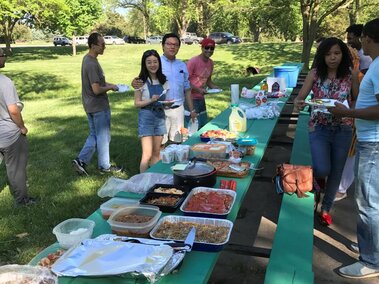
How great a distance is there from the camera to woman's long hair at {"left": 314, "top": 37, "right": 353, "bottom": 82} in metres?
3.48

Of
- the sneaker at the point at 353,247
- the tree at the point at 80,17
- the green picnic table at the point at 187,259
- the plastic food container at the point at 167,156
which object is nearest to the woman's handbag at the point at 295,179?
the green picnic table at the point at 187,259

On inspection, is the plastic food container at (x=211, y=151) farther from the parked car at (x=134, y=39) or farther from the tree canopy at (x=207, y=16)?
the parked car at (x=134, y=39)

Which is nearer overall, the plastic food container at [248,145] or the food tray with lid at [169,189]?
the food tray with lid at [169,189]

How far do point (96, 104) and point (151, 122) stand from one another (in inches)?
46.6

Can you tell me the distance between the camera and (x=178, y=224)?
6.90ft

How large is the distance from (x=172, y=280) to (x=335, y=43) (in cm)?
271

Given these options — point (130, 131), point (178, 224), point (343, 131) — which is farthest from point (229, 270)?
point (130, 131)

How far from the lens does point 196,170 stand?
8.96 ft

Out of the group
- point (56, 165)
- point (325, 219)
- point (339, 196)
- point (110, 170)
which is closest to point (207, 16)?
point (56, 165)

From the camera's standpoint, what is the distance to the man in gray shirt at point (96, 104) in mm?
4836

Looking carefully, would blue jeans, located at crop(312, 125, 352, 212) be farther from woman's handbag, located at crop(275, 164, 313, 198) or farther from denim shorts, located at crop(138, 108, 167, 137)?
denim shorts, located at crop(138, 108, 167, 137)

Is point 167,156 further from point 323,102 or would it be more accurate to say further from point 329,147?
point 329,147

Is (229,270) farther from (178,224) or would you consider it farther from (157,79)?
(157,79)

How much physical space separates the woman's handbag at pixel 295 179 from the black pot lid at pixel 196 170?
0.75 m
